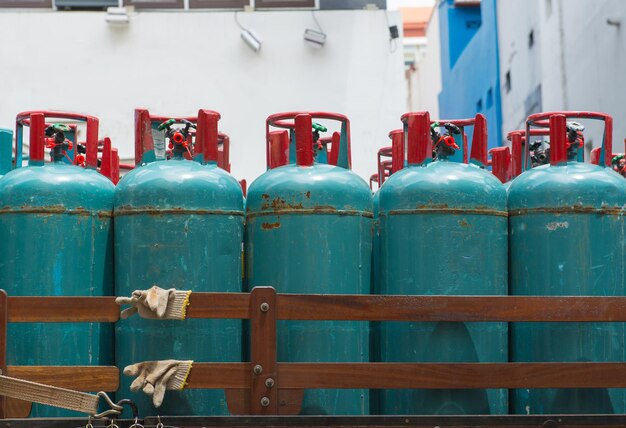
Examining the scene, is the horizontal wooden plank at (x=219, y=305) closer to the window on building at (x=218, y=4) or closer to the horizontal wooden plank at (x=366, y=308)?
the horizontal wooden plank at (x=366, y=308)

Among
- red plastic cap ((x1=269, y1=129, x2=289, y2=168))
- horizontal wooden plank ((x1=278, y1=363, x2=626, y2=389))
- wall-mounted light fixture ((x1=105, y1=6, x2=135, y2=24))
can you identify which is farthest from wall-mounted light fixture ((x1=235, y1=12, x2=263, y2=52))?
horizontal wooden plank ((x1=278, y1=363, x2=626, y2=389))

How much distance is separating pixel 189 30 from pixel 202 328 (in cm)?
1049

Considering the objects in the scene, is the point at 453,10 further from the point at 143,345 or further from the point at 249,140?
the point at 143,345

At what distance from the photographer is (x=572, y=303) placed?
13.9ft

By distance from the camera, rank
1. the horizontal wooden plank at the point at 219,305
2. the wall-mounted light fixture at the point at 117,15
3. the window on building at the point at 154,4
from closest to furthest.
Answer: the horizontal wooden plank at the point at 219,305, the wall-mounted light fixture at the point at 117,15, the window on building at the point at 154,4

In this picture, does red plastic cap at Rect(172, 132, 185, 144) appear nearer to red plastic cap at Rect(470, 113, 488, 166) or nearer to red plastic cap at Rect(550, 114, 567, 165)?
red plastic cap at Rect(470, 113, 488, 166)

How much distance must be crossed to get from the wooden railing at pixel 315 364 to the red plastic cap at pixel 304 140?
2.86ft

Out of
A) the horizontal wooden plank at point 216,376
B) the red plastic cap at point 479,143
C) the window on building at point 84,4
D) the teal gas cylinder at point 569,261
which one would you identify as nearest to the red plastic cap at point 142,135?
the horizontal wooden plank at point 216,376

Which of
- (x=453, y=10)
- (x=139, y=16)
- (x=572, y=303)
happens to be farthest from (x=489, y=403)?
(x=453, y=10)

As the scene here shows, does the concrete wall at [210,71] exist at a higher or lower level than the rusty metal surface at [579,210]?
higher

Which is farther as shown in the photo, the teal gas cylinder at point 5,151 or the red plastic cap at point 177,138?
the teal gas cylinder at point 5,151

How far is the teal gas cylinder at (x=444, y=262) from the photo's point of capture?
454 centimetres

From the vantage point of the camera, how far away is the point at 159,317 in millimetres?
4062

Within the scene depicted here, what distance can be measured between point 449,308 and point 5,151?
2.73 m
